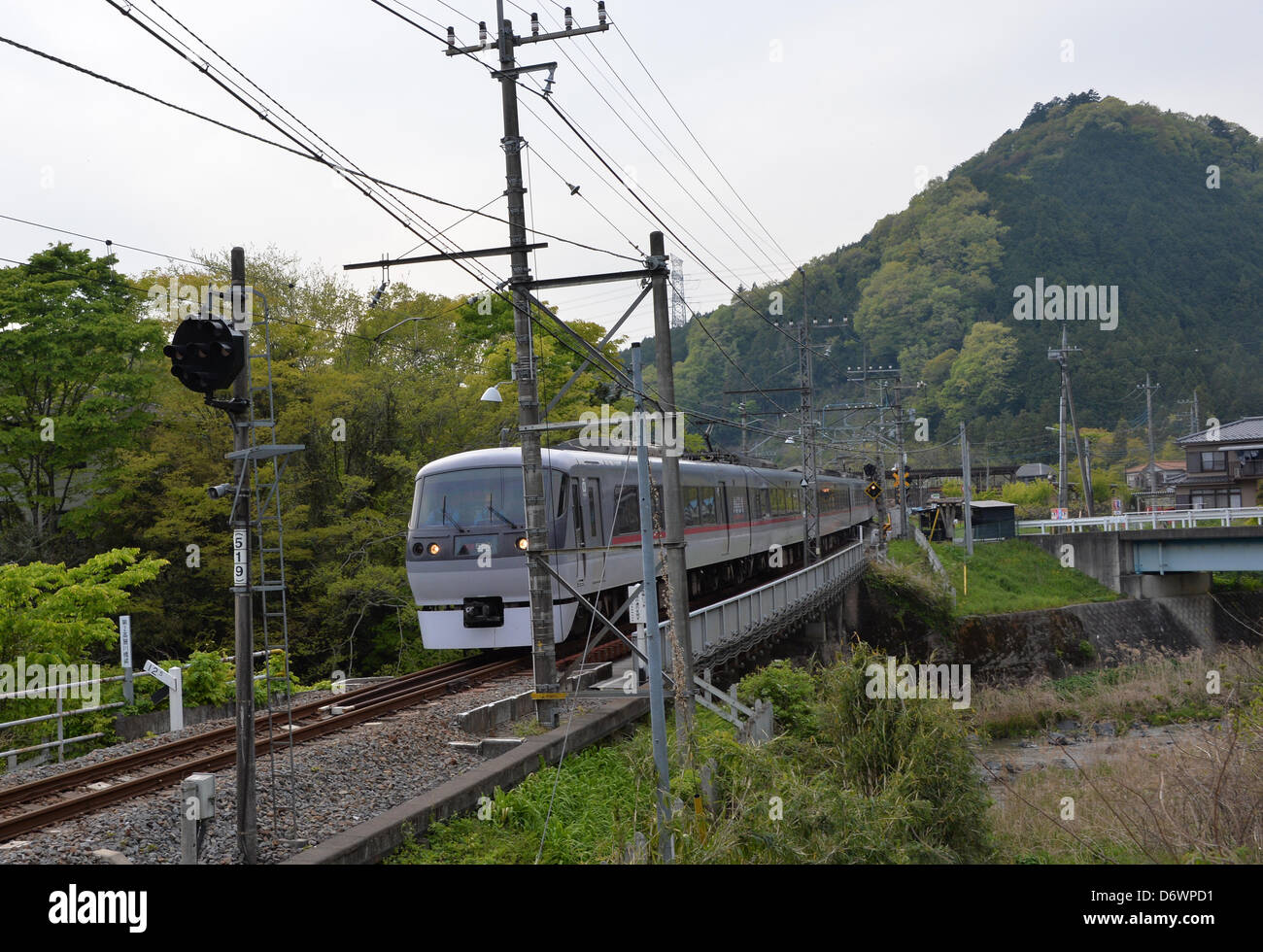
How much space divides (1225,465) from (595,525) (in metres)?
44.0

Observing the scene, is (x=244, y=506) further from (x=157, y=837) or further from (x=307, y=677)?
(x=307, y=677)

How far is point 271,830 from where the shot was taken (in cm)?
798

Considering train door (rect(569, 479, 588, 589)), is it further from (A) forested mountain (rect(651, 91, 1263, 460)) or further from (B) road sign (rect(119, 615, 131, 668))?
(A) forested mountain (rect(651, 91, 1263, 460))

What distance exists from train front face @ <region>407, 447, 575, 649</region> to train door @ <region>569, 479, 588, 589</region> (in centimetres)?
51

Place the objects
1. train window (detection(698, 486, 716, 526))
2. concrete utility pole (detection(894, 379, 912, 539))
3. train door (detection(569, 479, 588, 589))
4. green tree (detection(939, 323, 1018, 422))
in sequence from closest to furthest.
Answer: train door (detection(569, 479, 588, 589)), train window (detection(698, 486, 716, 526)), concrete utility pole (detection(894, 379, 912, 539)), green tree (detection(939, 323, 1018, 422))

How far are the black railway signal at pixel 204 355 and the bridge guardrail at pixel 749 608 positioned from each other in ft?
19.8

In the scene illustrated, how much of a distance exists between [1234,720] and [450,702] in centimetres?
839

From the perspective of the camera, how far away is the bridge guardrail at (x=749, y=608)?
632 inches

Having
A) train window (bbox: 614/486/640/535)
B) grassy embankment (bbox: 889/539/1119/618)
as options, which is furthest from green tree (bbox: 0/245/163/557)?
grassy embankment (bbox: 889/539/1119/618)

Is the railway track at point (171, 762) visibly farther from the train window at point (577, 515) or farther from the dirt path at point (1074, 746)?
the dirt path at point (1074, 746)

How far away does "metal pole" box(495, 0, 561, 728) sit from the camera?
38.9 ft

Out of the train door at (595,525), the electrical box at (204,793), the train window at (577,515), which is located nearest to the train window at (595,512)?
the train door at (595,525)
